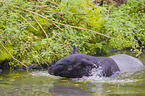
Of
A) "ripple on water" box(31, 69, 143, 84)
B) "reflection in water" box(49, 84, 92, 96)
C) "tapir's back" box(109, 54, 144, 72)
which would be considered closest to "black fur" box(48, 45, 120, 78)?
"ripple on water" box(31, 69, 143, 84)

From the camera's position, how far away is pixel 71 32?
819 cm

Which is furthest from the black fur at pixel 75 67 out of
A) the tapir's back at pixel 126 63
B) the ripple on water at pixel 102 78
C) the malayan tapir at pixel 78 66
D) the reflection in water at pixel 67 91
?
the reflection in water at pixel 67 91

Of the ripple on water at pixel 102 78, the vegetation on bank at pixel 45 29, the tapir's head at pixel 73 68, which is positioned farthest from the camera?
the vegetation on bank at pixel 45 29

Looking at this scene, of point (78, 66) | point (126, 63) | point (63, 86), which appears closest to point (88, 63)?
point (78, 66)

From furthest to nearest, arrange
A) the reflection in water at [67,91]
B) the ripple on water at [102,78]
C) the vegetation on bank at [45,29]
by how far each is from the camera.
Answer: the vegetation on bank at [45,29], the ripple on water at [102,78], the reflection in water at [67,91]

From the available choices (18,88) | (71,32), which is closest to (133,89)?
(18,88)

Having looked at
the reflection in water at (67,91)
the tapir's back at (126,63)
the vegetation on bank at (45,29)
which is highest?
the vegetation on bank at (45,29)

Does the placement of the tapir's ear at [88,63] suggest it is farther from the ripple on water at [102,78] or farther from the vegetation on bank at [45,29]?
the vegetation on bank at [45,29]

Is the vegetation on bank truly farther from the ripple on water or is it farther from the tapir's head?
the ripple on water

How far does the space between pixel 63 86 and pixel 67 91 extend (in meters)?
0.54

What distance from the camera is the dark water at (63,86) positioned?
431 cm

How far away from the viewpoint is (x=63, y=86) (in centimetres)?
504

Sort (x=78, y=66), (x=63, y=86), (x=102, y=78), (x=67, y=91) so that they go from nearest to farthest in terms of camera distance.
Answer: (x=67, y=91) → (x=63, y=86) → (x=102, y=78) → (x=78, y=66)

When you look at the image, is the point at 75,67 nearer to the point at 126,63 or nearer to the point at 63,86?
the point at 63,86
